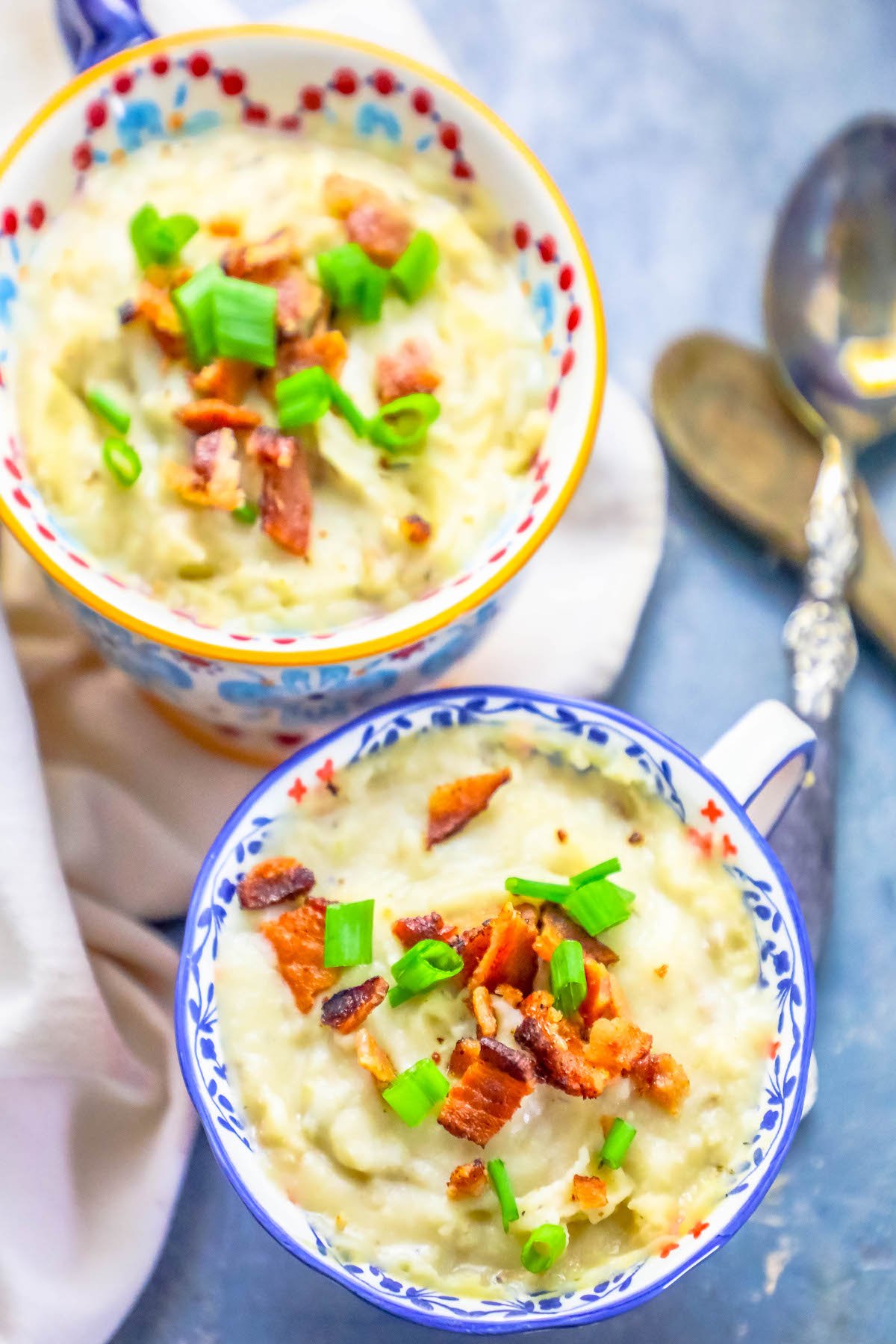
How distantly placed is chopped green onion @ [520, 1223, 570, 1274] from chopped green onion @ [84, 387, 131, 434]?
3.91 ft

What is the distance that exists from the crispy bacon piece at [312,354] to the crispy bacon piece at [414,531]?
236mm

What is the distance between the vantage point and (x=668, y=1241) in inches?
74.4

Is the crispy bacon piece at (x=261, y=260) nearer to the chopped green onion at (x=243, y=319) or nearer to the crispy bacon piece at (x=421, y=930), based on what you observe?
the chopped green onion at (x=243, y=319)

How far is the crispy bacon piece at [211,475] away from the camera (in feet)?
6.61

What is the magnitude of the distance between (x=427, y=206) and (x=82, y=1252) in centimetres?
166

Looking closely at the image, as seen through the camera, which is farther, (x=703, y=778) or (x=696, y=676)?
(x=696, y=676)

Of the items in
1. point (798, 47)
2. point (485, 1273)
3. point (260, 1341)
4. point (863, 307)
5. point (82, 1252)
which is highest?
point (798, 47)

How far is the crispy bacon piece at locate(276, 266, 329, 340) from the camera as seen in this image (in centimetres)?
210

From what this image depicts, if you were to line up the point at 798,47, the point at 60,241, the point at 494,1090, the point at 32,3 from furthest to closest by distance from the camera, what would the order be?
the point at 798,47, the point at 32,3, the point at 60,241, the point at 494,1090

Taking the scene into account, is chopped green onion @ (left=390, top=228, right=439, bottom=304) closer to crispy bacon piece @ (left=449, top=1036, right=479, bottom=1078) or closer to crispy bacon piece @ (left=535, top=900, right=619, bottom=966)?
crispy bacon piece @ (left=535, top=900, right=619, bottom=966)

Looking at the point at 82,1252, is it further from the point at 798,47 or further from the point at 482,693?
the point at 798,47

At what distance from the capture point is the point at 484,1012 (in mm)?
1894

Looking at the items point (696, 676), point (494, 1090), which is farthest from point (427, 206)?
point (494, 1090)

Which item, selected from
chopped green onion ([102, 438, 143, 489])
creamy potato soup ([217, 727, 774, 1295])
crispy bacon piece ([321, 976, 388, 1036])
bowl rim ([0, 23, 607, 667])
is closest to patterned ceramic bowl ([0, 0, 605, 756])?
bowl rim ([0, 23, 607, 667])
